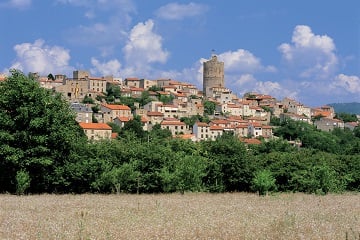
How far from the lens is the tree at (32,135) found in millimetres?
24922

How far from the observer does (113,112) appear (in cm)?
14612

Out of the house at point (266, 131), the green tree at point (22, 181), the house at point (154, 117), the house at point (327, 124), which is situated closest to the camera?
the green tree at point (22, 181)

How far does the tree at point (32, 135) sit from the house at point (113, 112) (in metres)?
118

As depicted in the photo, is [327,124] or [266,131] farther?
[327,124]

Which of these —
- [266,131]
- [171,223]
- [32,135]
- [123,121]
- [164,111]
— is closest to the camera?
[171,223]

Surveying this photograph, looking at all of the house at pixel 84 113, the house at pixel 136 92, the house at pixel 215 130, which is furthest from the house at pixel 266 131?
the house at pixel 84 113

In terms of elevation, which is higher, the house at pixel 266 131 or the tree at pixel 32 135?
the house at pixel 266 131

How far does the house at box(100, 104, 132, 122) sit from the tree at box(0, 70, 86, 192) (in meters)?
118

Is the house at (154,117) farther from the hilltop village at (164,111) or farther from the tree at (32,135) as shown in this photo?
the tree at (32,135)

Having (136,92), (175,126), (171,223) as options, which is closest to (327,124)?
(175,126)

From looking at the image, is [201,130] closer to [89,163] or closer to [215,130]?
[215,130]

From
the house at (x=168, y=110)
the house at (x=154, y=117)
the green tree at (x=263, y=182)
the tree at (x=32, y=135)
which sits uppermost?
the house at (x=168, y=110)

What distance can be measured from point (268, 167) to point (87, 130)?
9867 cm

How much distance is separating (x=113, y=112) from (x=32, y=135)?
122 m
